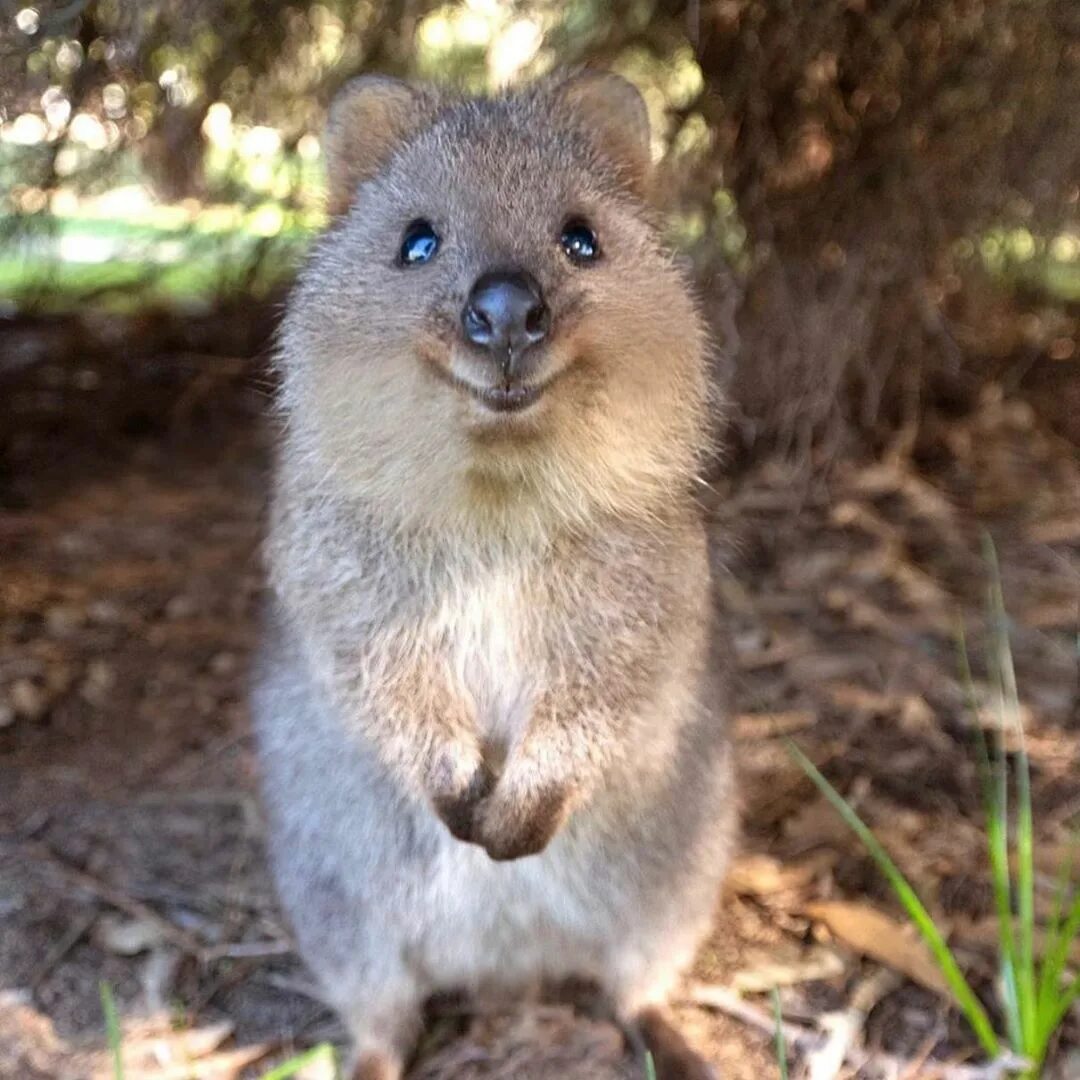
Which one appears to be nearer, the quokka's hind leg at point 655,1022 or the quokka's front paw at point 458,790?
the quokka's front paw at point 458,790

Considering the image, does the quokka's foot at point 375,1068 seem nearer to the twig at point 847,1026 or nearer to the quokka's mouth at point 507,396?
the twig at point 847,1026

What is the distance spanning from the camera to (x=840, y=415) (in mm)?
5016

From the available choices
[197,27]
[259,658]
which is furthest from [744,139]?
[259,658]

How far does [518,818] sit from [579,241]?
1.12 meters

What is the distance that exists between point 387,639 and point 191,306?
424cm

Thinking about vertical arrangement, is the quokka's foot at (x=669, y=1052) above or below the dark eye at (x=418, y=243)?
below

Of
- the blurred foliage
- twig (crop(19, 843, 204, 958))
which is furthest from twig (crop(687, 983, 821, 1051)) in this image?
the blurred foliage

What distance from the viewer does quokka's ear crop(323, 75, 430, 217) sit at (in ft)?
8.58

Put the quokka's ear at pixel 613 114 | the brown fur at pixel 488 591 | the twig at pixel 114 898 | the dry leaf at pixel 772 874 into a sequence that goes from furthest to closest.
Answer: the dry leaf at pixel 772 874 → the twig at pixel 114 898 → the quokka's ear at pixel 613 114 → the brown fur at pixel 488 591

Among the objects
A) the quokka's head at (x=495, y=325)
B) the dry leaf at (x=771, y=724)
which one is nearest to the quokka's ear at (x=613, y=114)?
the quokka's head at (x=495, y=325)

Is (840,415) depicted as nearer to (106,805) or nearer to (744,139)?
(744,139)

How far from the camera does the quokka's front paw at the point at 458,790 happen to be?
248cm

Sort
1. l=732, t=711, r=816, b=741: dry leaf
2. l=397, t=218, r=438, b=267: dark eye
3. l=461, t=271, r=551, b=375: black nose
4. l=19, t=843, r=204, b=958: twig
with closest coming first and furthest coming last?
l=461, t=271, r=551, b=375: black nose < l=397, t=218, r=438, b=267: dark eye < l=19, t=843, r=204, b=958: twig < l=732, t=711, r=816, b=741: dry leaf

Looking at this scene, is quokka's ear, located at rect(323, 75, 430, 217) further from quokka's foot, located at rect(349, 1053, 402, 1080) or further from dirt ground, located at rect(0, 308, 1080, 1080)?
quokka's foot, located at rect(349, 1053, 402, 1080)
